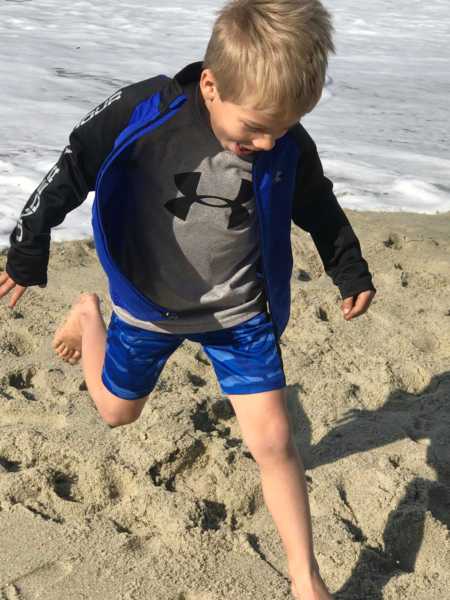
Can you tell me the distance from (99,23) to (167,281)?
8311 millimetres

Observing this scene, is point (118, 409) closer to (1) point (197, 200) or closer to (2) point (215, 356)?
(2) point (215, 356)

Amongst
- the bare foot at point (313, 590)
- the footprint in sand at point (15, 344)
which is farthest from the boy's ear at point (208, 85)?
the footprint in sand at point (15, 344)

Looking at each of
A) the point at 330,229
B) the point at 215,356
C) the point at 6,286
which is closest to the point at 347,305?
the point at 330,229

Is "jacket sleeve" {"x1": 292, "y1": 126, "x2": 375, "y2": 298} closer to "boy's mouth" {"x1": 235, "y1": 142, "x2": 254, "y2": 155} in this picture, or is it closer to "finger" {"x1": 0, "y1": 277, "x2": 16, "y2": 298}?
"boy's mouth" {"x1": 235, "y1": 142, "x2": 254, "y2": 155}

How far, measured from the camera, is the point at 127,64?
27.9ft

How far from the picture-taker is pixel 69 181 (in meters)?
2.47

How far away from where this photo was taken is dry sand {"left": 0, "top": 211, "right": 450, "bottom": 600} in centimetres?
263

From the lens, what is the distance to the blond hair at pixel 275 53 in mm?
2107

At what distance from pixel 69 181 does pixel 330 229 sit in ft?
2.41

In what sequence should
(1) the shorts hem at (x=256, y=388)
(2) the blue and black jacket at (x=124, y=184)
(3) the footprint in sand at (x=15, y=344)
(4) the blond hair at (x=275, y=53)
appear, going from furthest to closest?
(3) the footprint in sand at (x=15, y=344), (1) the shorts hem at (x=256, y=388), (2) the blue and black jacket at (x=124, y=184), (4) the blond hair at (x=275, y=53)

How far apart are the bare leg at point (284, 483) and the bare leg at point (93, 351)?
0.51 meters

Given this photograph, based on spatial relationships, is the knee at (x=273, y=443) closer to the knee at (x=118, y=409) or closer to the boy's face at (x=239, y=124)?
the knee at (x=118, y=409)

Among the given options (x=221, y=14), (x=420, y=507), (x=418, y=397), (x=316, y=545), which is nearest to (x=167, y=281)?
(x=221, y=14)

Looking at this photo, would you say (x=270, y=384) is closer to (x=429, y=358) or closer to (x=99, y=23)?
(x=429, y=358)
